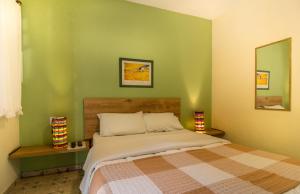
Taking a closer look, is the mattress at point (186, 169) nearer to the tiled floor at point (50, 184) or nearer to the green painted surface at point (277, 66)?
the tiled floor at point (50, 184)

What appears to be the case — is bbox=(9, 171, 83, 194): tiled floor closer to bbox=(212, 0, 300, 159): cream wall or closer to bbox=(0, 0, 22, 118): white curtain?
bbox=(0, 0, 22, 118): white curtain

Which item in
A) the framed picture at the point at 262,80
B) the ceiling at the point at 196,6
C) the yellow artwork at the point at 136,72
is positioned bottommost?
the framed picture at the point at 262,80

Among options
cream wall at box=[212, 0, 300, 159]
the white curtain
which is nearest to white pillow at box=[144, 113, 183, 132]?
cream wall at box=[212, 0, 300, 159]

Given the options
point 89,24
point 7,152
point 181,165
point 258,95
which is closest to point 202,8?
point 258,95

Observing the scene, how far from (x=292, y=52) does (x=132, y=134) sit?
91.6 inches

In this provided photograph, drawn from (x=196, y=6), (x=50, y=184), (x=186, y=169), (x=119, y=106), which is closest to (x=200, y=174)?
(x=186, y=169)

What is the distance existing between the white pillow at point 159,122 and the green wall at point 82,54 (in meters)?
0.45

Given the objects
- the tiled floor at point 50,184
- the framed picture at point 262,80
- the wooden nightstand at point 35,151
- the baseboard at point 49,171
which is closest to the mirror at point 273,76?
the framed picture at point 262,80

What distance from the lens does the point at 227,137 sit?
3219 mm

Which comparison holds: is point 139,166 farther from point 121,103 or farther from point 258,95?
point 258,95

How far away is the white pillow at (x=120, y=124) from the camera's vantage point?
7.63 feet

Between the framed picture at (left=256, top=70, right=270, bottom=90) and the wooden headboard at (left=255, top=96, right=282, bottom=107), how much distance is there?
147mm

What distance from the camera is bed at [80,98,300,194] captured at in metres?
1.05

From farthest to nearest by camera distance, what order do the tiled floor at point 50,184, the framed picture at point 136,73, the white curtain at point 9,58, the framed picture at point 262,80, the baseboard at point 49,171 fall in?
the framed picture at point 136,73, the framed picture at point 262,80, the baseboard at point 49,171, the tiled floor at point 50,184, the white curtain at point 9,58
